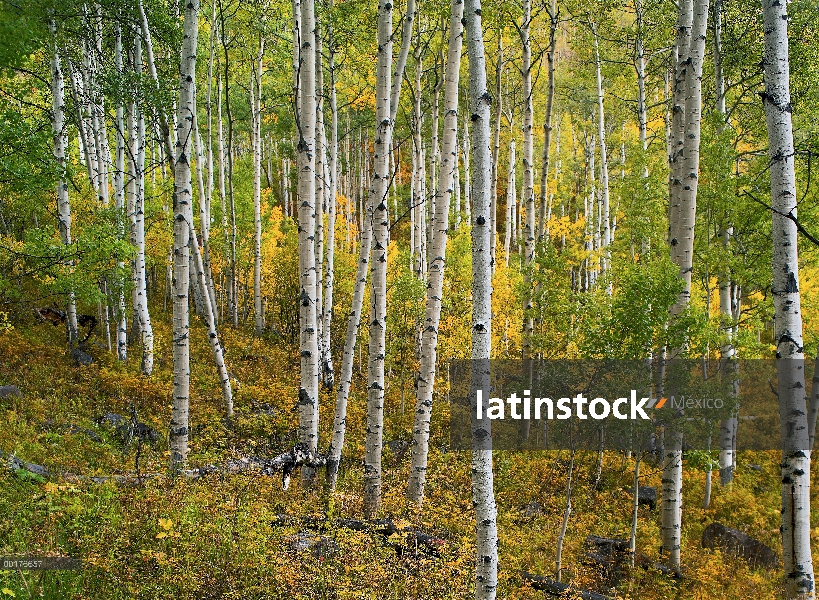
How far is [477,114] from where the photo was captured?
4.62 metres

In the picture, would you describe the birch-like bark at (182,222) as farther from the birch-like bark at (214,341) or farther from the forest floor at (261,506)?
the birch-like bark at (214,341)

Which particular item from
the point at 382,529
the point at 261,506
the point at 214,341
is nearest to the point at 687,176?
the point at 382,529

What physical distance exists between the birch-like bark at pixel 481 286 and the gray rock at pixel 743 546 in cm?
789

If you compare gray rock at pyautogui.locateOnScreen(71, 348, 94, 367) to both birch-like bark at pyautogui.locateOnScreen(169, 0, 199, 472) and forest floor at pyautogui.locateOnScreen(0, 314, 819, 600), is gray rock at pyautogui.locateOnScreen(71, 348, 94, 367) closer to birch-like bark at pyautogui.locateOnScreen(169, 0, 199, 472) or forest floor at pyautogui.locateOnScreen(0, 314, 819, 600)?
forest floor at pyautogui.locateOnScreen(0, 314, 819, 600)

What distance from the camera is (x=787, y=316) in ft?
16.5

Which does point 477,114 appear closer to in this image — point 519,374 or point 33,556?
point 33,556

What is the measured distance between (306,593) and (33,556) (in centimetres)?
244

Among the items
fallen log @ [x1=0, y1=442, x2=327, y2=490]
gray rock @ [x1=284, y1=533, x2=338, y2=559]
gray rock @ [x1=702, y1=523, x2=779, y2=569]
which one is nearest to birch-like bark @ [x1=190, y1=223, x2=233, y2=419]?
fallen log @ [x1=0, y1=442, x2=327, y2=490]

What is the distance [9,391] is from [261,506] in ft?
20.5

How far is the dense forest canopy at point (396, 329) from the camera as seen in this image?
5.37 meters

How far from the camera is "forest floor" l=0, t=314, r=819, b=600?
17.7ft

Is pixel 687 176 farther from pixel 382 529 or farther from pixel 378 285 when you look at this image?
pixel 382 529

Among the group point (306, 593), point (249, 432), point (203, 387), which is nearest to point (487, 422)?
point (306, 593)
